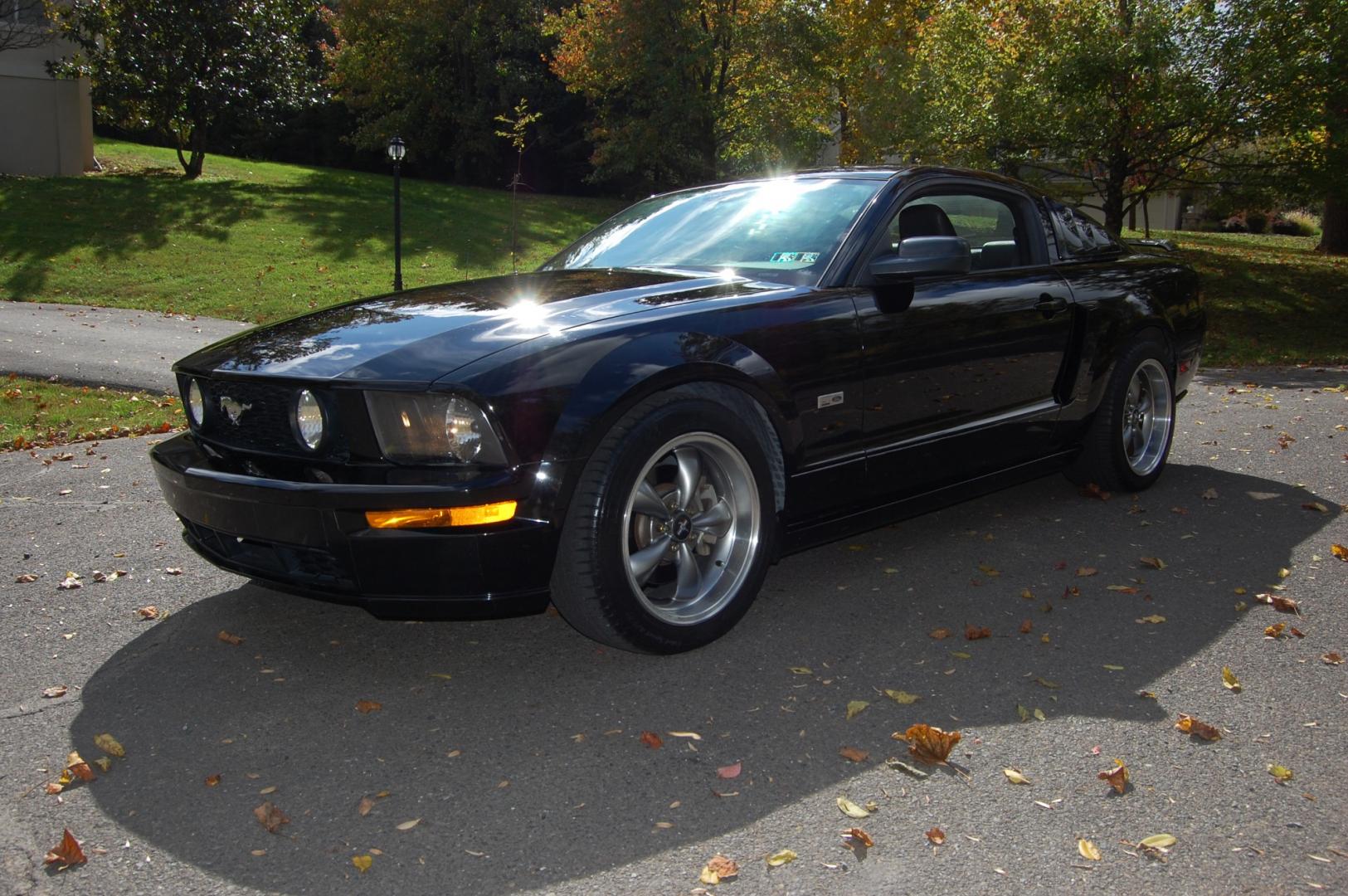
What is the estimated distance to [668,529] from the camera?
3.70 m

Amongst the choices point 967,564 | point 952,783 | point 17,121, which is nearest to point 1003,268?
point 967,564

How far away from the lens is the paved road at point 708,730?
260cm

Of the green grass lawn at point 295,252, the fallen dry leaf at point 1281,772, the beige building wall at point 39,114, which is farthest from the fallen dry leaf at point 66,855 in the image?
the beige building wall at point 39,114

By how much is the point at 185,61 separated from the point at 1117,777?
88.8 feet

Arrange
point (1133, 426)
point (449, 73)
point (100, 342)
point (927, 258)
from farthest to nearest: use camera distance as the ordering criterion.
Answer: point (449, 73)
point (100, 342)
point (1133, 426)
point (927, 258)

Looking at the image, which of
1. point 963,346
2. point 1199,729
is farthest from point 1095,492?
point 1199,729

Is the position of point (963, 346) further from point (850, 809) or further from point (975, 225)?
point (850, 809)

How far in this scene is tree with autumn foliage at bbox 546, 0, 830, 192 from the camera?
24.9 metres

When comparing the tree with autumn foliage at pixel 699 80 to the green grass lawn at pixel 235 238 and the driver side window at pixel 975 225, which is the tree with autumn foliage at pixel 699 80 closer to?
the green grass lawn at pixel 235 238

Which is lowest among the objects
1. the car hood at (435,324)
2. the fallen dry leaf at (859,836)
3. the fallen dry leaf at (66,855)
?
Result: the fallen dry leaf at (66,855)

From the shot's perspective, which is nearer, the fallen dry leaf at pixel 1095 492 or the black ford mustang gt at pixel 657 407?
the black ford mustang gt at pixel 657 407

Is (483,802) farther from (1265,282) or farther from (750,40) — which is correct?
(750,40)

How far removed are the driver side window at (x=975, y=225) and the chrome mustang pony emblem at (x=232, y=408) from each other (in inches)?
103

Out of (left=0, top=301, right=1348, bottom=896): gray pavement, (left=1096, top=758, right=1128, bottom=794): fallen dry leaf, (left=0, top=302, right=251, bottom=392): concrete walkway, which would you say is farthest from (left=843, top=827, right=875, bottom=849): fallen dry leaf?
(left=0, top=302, right=251, bottom=392): concrete walkway
